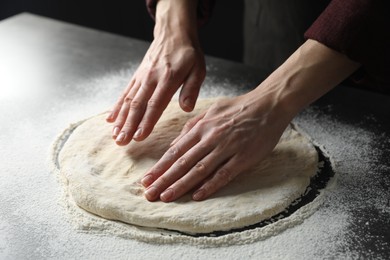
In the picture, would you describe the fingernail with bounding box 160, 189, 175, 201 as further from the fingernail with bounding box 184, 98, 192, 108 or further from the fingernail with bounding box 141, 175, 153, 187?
the fingernail with bounding box 184, 98, 192, 108

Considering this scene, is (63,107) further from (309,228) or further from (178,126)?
(309,228)

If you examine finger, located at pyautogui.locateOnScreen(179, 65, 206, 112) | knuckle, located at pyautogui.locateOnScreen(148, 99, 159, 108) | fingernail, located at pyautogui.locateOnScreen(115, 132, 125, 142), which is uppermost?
finger, located at pyautogui.locateOnScreen(179, 65, 206, 112)

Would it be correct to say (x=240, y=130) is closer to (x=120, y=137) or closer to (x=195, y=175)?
(x=195, y=175)

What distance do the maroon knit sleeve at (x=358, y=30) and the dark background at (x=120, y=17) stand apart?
1.73 metres

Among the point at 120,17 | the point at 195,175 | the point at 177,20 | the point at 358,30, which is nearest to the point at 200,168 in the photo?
the point at 195,175

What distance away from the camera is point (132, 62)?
1967mm

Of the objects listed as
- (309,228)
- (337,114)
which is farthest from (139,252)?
(337,114)

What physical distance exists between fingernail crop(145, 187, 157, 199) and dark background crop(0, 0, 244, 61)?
1.96 m

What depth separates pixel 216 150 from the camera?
50.6 inches

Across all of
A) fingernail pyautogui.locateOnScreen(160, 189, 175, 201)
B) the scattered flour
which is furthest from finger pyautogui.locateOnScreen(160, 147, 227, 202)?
the scattered flour

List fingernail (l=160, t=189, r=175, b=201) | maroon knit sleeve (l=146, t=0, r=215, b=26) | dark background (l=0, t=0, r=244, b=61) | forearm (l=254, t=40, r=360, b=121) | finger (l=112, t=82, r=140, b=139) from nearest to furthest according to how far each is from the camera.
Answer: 1. fingernail (l=160, t=189, r=175, b=201)
2. forearm (l=254, t=40, r=360, b=121)
3. finger (l=112, t=82, r=140, b=139)
4. maroon knit sleeve (l=146, t=0, r=215, b=26)
5. dark background (l=0, t=0, r=244, b=61)

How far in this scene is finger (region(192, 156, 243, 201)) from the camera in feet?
4.12

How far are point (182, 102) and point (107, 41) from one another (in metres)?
0.75

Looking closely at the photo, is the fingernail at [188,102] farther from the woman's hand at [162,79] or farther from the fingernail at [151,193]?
the fingernail at [151,193]
